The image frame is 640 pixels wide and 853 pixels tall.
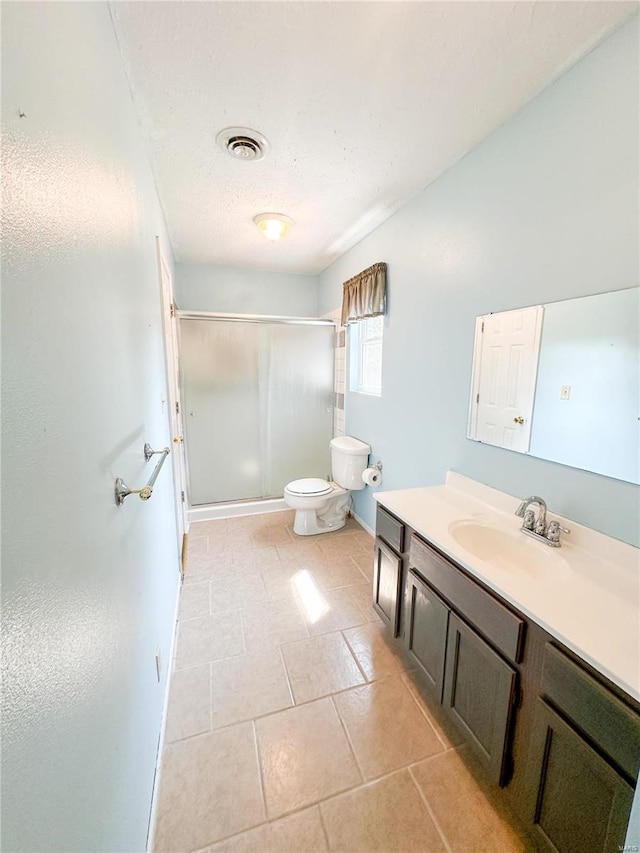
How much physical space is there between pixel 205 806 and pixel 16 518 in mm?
1349

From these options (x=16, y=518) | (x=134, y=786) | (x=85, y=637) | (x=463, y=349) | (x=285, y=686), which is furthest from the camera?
(x=463, y=349)

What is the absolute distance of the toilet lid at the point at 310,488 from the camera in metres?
2.84

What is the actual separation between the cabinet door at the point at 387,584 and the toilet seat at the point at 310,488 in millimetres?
1089

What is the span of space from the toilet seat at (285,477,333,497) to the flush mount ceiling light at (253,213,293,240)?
198cm

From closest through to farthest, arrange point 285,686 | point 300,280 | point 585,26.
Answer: point 585,26 < point 285,686 < point 300,280

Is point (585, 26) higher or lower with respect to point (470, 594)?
higher

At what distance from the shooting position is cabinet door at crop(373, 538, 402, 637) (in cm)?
163

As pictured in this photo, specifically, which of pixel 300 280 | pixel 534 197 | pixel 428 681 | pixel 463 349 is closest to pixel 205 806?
pixel 428 681

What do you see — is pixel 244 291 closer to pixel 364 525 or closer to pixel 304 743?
pixel 364 525

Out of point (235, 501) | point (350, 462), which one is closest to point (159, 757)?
point (350, 462)

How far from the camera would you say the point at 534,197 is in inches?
52.8

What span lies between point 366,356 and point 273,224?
127 cm

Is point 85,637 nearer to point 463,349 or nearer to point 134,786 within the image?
point 134,786

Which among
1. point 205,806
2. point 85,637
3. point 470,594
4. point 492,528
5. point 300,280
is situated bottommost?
point 205,806
